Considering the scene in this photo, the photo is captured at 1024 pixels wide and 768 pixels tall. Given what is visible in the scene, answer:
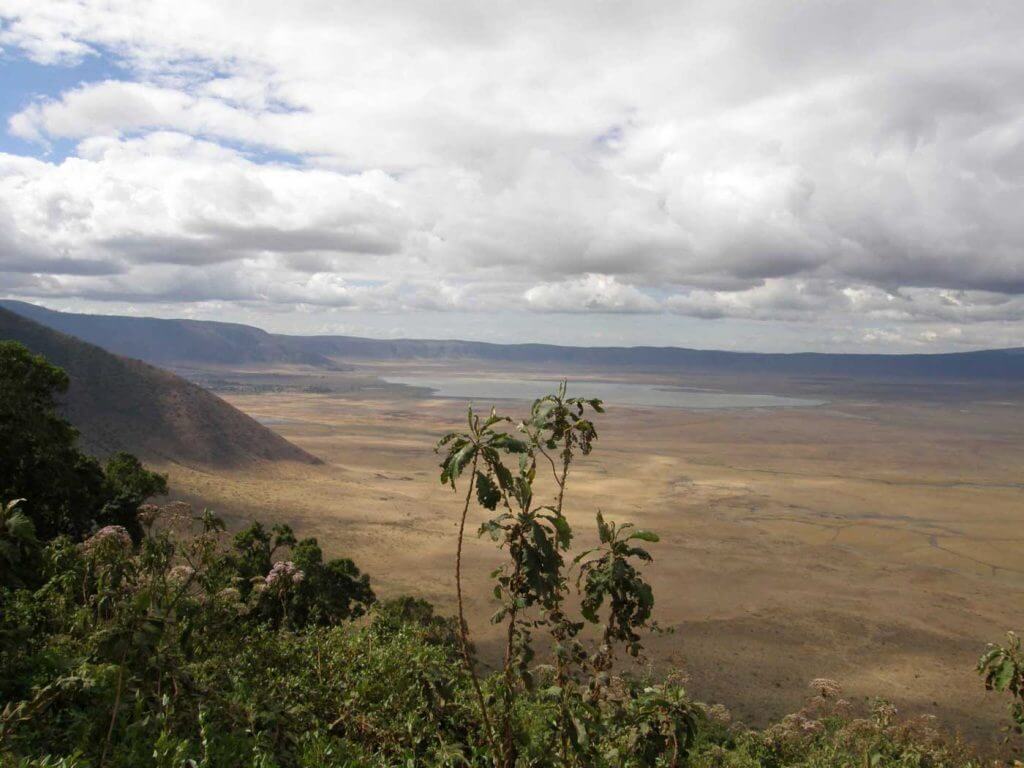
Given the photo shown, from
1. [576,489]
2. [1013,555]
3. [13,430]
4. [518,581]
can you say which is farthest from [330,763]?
[576,489]

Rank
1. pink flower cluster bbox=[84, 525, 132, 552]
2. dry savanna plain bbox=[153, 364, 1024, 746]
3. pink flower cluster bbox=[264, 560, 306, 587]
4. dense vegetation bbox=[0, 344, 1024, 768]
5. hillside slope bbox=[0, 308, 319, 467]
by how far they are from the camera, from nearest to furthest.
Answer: dense vegetation bbox=[0, 344, 1024, 768] < pink flower cluster bbox=[84, 525, 132, 552] < pink flower cluster bbox=[264, 560, 306, 587] < dry savanna plain bbox=[153, 364, 1024, 746] < hillside slope bbox=[0, 308, 319, 467]

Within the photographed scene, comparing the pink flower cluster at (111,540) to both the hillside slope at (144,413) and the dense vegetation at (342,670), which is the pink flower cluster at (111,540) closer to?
the dense vegetation at (342,670)

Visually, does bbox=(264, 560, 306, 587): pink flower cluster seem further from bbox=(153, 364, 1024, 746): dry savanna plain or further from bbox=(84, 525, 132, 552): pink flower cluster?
bbox=(153, 364, 1024, 746): dry savanna plain

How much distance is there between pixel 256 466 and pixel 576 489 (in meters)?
30.0

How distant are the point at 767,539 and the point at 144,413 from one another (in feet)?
183

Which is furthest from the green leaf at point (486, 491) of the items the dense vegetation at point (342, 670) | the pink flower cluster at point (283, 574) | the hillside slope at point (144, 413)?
the hillside slope at point (144, 413)

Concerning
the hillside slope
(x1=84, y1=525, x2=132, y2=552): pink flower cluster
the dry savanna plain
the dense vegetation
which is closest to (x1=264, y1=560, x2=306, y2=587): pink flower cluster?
the dense vegetation

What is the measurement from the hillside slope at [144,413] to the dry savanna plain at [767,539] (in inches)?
166

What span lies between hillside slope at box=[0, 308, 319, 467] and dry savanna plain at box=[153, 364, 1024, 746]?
166 inches

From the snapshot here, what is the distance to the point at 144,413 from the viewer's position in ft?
214

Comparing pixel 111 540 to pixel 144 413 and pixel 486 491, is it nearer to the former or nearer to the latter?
pixel 486 491

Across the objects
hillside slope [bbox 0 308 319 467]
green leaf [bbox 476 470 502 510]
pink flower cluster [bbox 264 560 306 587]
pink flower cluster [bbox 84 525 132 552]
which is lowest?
hillside slope [bbox 0 308 319 467]

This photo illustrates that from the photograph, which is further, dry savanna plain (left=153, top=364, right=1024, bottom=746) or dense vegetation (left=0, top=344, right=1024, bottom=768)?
dry savanna plain (left=153, top=364, right=1024, bottom=746)

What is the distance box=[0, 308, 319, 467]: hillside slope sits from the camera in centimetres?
5978
